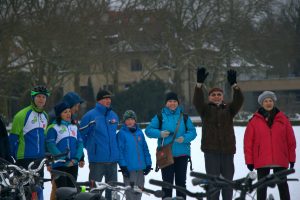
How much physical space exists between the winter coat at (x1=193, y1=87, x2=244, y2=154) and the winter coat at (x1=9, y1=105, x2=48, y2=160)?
2.14 metres

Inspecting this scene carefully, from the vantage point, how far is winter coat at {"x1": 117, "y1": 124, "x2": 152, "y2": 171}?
344 inches

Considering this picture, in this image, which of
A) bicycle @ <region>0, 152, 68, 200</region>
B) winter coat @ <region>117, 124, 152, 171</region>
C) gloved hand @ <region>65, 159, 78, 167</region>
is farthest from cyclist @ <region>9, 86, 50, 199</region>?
bicycle @ <region>0, 152, 68, 200</region>

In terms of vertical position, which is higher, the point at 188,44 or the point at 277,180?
the point at 188,44

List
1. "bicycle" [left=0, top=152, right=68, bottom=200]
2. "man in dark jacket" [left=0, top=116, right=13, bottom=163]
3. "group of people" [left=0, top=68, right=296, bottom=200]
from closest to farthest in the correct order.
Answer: "bicycle" [left=0, top=152, right=68, bottom=200] < "man in dark jacket" [left=0, top=116, right=13, bottom=163] < "group of people" [left=0, top=68, right=296, bottom=200]

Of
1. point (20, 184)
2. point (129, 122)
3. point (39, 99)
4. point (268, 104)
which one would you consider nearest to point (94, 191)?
point (20, 184)

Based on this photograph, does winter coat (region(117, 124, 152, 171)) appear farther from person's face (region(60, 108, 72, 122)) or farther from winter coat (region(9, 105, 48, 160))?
winter coat (region(9, 105, 48, 160))

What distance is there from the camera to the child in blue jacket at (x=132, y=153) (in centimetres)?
872

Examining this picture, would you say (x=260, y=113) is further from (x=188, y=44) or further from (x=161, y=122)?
(x=188, y=44)

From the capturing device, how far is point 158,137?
342 inches

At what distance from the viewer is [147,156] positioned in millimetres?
8859

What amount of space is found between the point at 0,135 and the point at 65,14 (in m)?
26.3

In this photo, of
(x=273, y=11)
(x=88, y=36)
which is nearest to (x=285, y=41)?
(x=273, y=11)

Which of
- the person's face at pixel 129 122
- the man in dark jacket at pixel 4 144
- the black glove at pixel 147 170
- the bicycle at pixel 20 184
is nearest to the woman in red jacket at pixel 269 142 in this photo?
the black glove at pixel 147 170

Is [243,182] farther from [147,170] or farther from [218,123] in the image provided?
[147,170]
